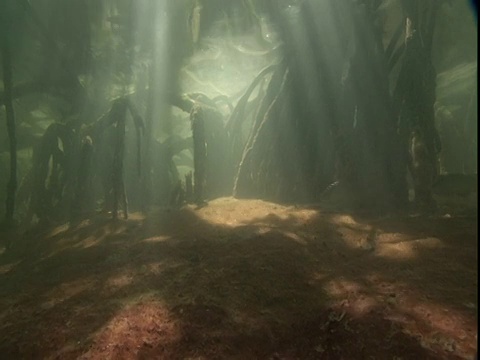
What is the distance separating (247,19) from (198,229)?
1019cm

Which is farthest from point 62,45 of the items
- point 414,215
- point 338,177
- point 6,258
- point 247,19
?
point 414,215

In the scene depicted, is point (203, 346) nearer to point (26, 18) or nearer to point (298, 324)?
point (298, 324)

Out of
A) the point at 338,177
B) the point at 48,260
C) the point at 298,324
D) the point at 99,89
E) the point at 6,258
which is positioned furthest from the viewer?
the point at 99,89

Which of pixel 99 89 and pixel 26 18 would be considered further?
pixel 99 89

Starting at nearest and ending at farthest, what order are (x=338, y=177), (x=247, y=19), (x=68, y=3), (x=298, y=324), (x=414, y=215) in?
(x=298, y=324)
(x=414, y=215)
(x=338, y=177)
(x=68, y=3)
(x=247, y=19)

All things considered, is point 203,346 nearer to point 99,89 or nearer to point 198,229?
point 198,229

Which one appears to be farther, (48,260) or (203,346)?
(48,260)

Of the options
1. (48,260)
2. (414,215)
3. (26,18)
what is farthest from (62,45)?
(414,215)

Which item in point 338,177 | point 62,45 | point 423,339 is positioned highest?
point 62,45

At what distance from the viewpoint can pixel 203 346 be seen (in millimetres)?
2713

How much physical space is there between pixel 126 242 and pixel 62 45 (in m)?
9.47

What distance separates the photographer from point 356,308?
3.08 m

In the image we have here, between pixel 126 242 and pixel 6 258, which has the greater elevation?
pixel 126 242

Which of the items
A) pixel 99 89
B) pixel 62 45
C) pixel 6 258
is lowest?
pixel 6 258
